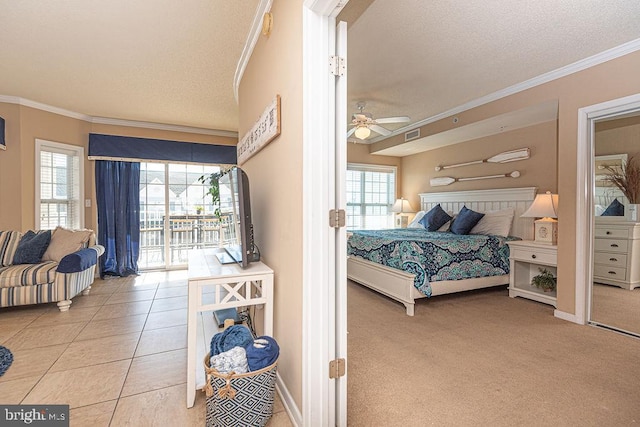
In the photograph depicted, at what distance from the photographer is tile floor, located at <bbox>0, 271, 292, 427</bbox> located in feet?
5.23

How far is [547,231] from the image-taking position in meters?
3.31

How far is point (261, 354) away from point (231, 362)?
15cm

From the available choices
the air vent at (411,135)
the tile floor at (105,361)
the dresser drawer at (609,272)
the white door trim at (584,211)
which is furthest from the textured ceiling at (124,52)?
the dresser drawer at (609,272)

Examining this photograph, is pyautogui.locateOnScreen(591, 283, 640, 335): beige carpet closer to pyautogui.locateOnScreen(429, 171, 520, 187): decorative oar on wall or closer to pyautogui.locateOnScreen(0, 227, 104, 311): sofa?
pyautogui.locateOnScreen(429, 171, 520, 187): decorative oar on wall

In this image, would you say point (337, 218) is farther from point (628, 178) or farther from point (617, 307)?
point (628, 178)

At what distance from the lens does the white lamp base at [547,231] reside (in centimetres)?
325

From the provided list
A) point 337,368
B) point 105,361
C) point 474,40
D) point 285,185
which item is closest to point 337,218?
point 285,185

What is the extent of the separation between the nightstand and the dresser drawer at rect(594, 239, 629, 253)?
573mm

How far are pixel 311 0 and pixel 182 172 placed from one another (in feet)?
15.1

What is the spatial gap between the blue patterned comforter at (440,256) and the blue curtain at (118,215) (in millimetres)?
3796

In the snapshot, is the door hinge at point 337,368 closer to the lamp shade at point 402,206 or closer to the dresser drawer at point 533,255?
the dresser drawer at point 533,255

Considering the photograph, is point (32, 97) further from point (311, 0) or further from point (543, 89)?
point (543, 89)

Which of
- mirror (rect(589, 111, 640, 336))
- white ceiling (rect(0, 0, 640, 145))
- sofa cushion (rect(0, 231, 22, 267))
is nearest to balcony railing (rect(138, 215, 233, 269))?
sofa cushion (rect(0, 231, 22, 267))

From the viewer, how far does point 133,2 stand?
207 cm
